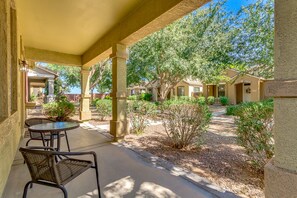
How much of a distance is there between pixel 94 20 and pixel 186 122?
3.64m

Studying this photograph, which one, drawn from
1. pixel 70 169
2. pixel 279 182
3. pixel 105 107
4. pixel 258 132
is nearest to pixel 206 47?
pixel 105 107

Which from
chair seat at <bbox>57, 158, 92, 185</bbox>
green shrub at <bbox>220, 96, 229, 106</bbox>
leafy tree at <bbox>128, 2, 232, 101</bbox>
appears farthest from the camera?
green shrub at <bbox>220, 96, 229, 106</bbox>

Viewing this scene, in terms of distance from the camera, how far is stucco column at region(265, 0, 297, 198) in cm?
146

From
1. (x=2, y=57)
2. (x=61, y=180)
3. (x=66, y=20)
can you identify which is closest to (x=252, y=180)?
(x=61, y=180)

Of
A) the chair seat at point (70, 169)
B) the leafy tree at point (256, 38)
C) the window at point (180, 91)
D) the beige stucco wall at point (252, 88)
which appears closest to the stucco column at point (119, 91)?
the chair seat at point (70, 169)

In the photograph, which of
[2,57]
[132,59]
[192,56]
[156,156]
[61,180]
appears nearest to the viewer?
[61,180]

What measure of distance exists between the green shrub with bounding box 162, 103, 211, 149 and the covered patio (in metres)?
1.26

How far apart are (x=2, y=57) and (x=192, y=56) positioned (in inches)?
389

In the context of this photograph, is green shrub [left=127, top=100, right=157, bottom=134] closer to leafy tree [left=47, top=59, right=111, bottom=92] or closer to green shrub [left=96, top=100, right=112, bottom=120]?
green shrub [left=96, top=100, right=112, bottom=120]

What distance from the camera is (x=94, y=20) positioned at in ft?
16.2

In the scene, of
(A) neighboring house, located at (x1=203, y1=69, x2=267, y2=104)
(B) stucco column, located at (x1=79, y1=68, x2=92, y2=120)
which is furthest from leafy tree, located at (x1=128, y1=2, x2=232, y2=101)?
(A) neighboring house, located at (x1=203, y1=69, x2=267, y2=104)

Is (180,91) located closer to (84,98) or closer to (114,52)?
(84,98)

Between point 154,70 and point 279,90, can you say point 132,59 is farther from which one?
point 279,90

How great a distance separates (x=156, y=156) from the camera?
4.05 metres
